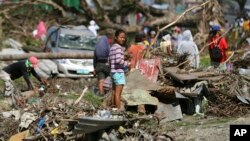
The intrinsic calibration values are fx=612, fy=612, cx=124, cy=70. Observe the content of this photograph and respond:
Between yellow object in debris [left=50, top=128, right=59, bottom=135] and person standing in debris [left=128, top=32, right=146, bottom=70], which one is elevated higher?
person standing in debris [left=128, top=32, right=146, bottom=70]

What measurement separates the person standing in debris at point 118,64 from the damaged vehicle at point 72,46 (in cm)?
835

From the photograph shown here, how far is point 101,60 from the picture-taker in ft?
47.3

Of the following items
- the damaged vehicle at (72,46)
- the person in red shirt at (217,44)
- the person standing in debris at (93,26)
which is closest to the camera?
the person in red shirt at (217,44)

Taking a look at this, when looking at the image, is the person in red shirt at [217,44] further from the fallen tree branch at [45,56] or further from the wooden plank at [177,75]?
the fallen tree branch at [45,56]

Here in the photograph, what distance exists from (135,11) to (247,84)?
17443 mm

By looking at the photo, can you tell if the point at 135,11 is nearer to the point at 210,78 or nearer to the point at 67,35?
the point at 67,35

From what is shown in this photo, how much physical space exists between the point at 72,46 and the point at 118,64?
414 inches

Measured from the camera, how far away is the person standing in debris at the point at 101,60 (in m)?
14.3

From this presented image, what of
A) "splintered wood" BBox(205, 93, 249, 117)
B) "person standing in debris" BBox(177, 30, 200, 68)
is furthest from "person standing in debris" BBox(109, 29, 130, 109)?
"person standing in debris" BBox(177, 30, 200, 68)

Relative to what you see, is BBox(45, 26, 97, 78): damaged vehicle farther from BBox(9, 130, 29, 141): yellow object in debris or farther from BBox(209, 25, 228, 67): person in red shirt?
BBox(9, 130, 29, 141): yellow object in debris

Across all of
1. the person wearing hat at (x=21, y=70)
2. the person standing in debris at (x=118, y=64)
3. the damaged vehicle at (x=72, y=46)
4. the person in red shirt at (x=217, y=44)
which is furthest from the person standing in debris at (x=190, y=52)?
the damaged vehicle at (x=72, y=46)

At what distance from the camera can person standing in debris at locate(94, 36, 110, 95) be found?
46.9 ft

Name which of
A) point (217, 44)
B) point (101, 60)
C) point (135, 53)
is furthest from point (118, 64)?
point (217, 44)

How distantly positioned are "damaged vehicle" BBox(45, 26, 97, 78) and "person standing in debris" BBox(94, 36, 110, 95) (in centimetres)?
524
